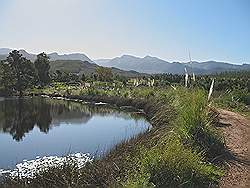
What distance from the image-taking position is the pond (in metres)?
14.8

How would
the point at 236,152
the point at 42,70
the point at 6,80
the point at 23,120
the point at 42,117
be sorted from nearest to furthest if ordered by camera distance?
the point at 236,152 → the point at 23,120 → the point at 42,117 → the point at 6,80 → the point at 42,70

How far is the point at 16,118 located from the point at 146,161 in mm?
20906

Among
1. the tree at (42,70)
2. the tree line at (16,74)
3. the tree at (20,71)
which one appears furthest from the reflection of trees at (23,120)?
the tree at (42,70)

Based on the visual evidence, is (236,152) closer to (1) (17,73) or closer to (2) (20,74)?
(1) (17,73)

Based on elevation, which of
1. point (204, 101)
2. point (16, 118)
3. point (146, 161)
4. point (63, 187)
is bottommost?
point (16, 118)

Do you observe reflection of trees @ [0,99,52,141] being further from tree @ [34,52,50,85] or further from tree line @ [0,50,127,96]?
tree @ [34,52,50,85]

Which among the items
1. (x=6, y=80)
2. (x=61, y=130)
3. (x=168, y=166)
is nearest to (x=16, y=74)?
(x=6, y=80)

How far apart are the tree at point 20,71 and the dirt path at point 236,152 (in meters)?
39.8

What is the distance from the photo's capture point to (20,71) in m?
51.1

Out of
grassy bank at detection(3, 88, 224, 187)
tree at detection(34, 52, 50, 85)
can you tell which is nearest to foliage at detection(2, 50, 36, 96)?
tree at detection(34, 52, 50, 85)

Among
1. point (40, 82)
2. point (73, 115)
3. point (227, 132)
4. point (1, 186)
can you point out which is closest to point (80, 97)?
point (73, 115)

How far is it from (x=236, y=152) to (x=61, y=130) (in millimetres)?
13153

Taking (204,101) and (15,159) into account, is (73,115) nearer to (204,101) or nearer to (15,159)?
(15,159)

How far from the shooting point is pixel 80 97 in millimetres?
40875
